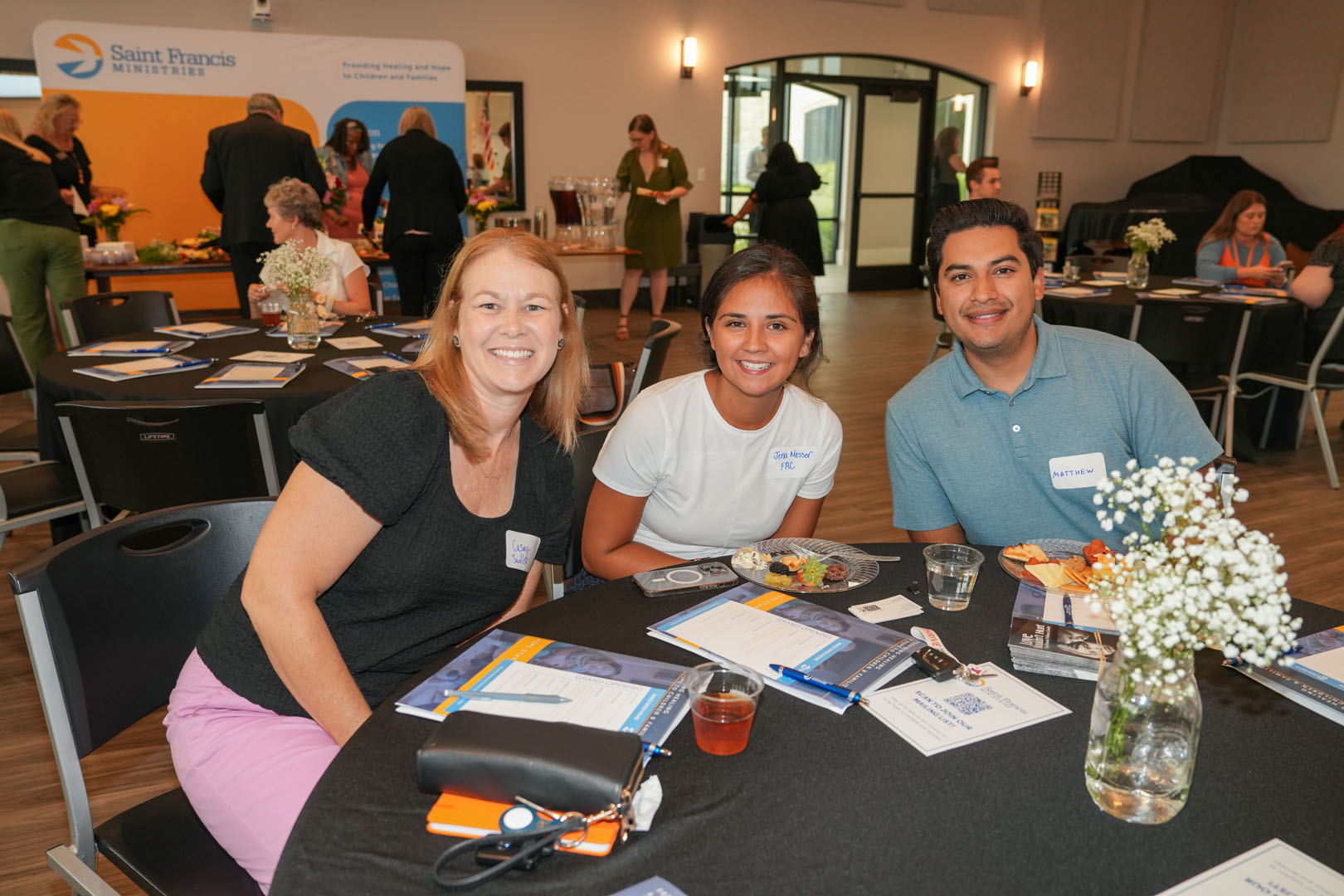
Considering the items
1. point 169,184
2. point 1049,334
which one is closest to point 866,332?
point 169,184

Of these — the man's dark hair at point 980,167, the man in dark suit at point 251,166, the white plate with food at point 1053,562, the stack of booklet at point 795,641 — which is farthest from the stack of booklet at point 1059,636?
the man's dark hair at point 980,167

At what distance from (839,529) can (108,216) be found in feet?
19.0

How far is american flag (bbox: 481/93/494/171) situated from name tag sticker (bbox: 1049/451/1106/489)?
8.10 meters

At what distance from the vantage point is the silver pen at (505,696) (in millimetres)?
1161

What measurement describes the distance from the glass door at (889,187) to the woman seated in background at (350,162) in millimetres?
6037

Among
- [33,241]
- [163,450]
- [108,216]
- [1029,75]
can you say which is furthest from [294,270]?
[1029,75]

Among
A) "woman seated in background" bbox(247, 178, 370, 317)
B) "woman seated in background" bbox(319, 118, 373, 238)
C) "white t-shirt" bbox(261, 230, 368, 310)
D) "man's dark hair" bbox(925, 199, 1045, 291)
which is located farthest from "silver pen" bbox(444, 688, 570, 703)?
"woman seated in background" bbox(319, 118, 373, 238)

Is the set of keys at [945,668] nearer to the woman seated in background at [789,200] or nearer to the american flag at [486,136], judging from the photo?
the woman seated in background at [789,200]

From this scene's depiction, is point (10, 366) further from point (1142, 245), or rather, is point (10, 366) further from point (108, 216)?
point (1142, 245)

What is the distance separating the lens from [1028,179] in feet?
39.1

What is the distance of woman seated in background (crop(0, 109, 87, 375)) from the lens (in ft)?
18.2

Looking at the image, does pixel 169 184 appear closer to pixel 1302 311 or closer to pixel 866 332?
pixel 866 332

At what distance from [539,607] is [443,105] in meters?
7.95

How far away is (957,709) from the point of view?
1193mm
